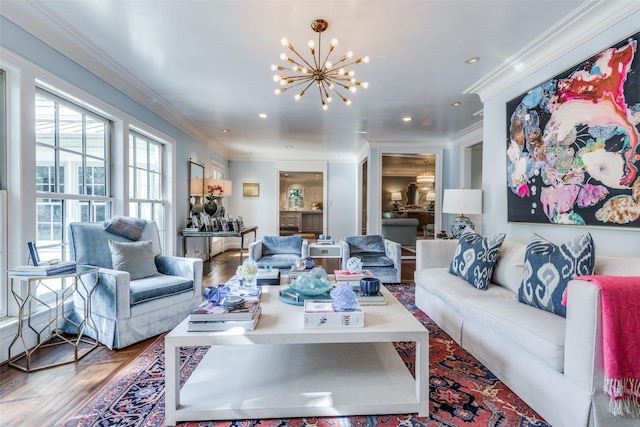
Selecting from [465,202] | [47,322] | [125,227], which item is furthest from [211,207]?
[465,202]

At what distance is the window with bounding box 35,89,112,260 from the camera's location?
2.42 m

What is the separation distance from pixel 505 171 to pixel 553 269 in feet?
5.15

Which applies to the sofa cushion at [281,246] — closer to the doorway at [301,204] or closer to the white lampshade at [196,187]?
the white lampshade at [196,187]

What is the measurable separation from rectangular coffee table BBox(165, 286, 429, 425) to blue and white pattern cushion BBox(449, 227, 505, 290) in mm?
982

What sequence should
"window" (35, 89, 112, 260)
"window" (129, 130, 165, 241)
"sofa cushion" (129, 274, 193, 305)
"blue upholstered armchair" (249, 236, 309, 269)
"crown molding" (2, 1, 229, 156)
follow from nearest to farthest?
"crown molding" (2, 1, 229, 156) < "sofa cushion" (129, 274, 193, 305) < "window" (35, 89, 112, 260) < "window" (129, 130, 165, 241) < "blue upholstered armchair" (249, 236, 309, 269)

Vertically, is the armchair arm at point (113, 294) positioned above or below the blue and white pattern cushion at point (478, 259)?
below

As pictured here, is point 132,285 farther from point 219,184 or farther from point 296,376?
point 219,184

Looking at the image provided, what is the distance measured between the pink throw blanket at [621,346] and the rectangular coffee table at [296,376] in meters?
0.71

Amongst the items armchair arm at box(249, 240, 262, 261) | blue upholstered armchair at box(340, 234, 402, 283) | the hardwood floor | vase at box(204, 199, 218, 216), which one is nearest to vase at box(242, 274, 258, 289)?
the hardwood floor

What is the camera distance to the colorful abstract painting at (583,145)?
1898mm

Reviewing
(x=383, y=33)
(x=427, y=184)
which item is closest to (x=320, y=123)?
(x=383, y=33)

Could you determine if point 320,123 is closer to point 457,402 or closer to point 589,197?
point 589,197

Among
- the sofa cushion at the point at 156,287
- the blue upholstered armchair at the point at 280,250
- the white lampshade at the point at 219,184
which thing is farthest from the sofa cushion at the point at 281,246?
the sofa cushion at the point at 156,287

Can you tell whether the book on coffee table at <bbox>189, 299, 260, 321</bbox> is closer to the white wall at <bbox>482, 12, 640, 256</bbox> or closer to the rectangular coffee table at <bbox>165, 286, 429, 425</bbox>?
the rectangular coffee table at <bbox>165, 286, 429, 425</bbox>
